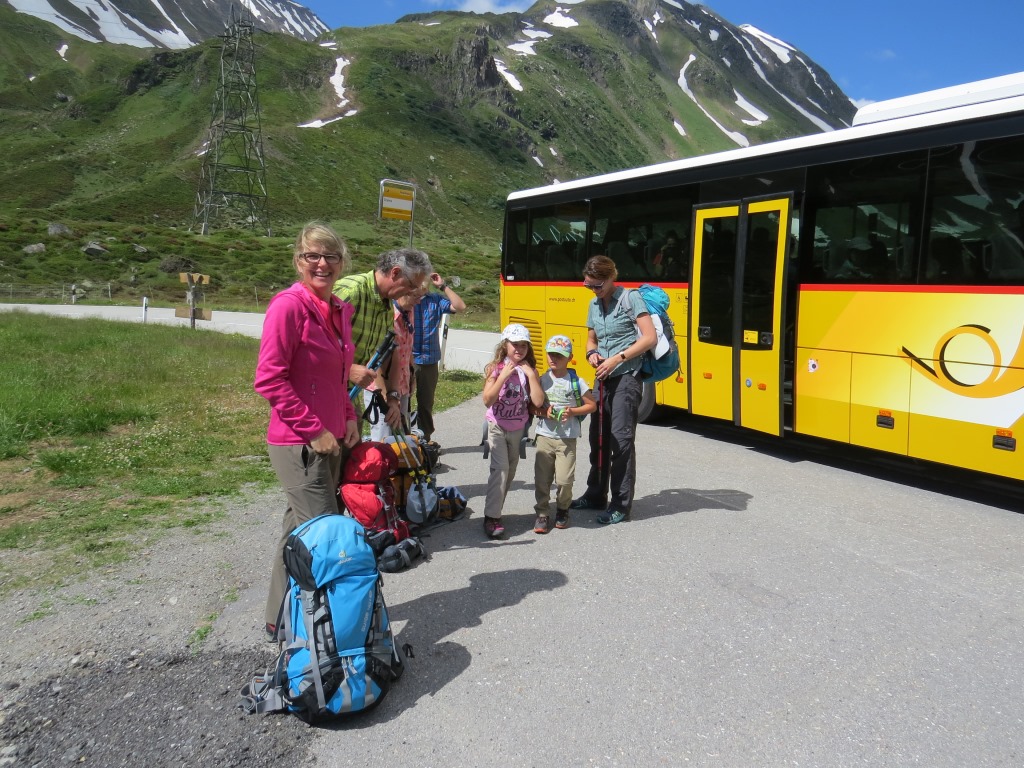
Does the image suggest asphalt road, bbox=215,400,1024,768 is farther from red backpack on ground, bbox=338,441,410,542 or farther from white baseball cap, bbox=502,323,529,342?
white baseball cap, bbox=502,323,529,342

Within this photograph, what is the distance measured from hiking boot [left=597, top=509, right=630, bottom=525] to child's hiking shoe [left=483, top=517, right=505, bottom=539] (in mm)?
868

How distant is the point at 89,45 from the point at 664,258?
231437mm

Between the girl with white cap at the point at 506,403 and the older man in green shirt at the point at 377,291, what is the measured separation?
0.75 meters

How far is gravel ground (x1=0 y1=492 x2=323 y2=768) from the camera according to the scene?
115 inches

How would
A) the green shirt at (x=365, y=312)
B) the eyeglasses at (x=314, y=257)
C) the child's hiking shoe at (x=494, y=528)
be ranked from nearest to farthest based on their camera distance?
the eyeglasses at (x=314, y=257) < the green shirt at (x=365, y=312) < the child's hiking shoe at (x=494, y=528)

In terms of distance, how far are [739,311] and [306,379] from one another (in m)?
6.22

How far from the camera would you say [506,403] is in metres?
5.32

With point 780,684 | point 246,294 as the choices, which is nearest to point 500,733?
point 780,684

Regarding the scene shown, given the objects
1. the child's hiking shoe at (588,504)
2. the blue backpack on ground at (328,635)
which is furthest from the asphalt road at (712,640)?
the child's hiking shoe at (588,504)

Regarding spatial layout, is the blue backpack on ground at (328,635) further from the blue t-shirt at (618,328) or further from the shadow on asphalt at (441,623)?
the blue t-shirt at (618,328)

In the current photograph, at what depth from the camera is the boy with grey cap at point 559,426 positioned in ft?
18.0

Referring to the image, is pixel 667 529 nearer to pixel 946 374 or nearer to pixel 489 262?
pixel 946 374

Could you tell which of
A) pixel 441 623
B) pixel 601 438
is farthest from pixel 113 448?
pixel 441 623

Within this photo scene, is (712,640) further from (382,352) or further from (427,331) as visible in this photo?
(427,331)
